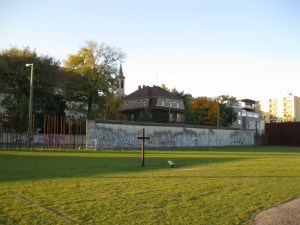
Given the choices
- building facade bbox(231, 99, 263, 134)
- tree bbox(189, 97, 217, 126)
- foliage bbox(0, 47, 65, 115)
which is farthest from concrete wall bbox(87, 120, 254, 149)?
building facade bbox(231, 99, 263, 134)

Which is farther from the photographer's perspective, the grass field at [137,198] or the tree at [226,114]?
the tree at [226,114]

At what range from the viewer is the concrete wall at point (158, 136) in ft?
113

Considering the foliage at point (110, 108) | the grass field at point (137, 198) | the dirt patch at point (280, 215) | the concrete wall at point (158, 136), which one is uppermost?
the foliage at point (110, 108)

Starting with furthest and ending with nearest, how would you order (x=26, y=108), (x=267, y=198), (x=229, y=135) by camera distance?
(x=229, y=135) < (x=26, y=108) < (x=267, y=198)

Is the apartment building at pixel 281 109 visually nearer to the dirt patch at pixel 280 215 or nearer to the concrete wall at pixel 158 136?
the concrete wall at pixel 158 136

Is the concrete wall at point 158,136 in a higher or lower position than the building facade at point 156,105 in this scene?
Result: lower

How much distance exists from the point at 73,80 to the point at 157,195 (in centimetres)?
4920

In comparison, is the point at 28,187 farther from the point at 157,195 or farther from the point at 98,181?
the point at 157,195

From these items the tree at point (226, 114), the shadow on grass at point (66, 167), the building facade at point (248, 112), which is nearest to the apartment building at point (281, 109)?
the building facade at point (248, 112)

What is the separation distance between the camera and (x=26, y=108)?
41.0 meters

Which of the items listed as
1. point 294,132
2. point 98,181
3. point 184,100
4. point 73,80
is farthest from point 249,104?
point 98,181

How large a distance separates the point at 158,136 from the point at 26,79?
70.6 ft

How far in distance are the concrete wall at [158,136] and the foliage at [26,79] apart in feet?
56.3

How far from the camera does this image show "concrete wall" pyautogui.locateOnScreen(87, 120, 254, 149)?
113ft
